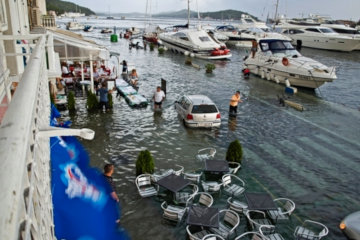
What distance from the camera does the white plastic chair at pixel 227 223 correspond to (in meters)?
8.52

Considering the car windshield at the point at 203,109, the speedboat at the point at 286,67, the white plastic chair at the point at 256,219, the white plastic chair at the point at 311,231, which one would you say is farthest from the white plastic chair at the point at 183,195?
the speedboat at the point at 286,67

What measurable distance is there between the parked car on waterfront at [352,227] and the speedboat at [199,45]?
109ft

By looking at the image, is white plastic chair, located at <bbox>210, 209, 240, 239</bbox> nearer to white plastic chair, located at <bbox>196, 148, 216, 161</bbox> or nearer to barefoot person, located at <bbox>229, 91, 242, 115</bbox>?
white plastic chair, located at <bbox>196, 148, 216, 161</bbox>

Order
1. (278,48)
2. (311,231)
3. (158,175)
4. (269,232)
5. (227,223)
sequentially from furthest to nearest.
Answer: (278,48), (158,175), (227,223), (311,231), (269,232)

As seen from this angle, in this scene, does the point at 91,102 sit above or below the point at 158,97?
below

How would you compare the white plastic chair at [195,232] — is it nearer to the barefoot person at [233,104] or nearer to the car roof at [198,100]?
the car roof at [198,100]

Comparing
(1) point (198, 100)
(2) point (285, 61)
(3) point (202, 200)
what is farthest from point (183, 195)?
(2) point (285, 61)

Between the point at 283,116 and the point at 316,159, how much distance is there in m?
5.99

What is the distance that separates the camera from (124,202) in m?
9.95

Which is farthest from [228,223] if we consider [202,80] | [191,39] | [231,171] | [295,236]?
[191,39]

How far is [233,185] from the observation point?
10969 mm

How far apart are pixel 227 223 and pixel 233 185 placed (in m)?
1.93

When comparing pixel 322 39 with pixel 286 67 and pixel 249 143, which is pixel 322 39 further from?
pixel 249 143

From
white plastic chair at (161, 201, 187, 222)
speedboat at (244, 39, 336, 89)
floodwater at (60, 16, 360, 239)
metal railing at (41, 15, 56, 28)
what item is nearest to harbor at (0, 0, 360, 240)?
floodwater at (60, 16, 360, 239)
